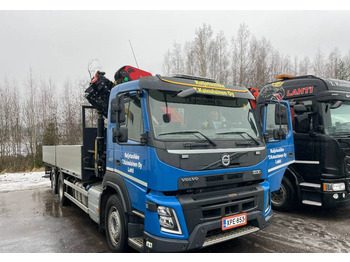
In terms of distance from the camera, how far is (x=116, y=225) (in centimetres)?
405

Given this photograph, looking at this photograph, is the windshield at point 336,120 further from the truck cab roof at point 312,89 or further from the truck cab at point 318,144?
the truck cab roof at point 312,89

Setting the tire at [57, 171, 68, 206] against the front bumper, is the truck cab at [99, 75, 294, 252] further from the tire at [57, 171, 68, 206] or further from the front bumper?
the tire at [57, 171, 68, 206]

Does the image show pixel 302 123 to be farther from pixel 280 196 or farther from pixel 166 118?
pixel 166 118

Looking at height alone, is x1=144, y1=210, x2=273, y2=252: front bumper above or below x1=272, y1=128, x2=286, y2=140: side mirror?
below

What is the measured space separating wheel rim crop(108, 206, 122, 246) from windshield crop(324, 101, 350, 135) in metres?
4.66

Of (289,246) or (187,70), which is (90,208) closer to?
(289,246)

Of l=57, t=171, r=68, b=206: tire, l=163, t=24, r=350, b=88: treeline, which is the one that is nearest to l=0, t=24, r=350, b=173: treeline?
l=163, t=24, r=350, b=88: treeline

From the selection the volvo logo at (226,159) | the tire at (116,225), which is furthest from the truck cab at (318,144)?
the tire at (116,225)

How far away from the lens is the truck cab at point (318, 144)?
5.37m

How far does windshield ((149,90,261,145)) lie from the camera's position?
3408 mm

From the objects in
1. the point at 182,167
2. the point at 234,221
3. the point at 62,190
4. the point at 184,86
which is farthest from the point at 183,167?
the point at 62,190

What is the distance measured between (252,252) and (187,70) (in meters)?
22.7

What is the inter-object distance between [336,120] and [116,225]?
507 cm

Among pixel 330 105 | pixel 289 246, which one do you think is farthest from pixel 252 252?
pixel 330 105
